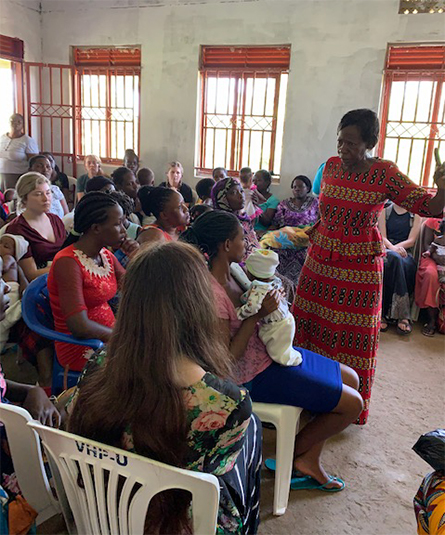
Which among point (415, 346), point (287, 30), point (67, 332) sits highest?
point (287, 30)

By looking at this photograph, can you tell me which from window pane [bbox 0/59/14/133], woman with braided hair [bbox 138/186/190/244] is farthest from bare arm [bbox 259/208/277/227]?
window pane [bbox 0/59/14/133]

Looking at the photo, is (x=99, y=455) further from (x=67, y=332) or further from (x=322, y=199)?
(x=322, y=199)

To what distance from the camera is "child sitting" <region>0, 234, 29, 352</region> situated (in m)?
2.33

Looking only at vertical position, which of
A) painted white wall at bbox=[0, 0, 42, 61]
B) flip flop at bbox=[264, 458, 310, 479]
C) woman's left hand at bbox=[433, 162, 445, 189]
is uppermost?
painted white wall at bbox=[0, 0, 42, 61]

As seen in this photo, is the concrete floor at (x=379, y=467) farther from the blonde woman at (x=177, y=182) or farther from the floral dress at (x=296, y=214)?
the blonde woman at (x=177, y=182)

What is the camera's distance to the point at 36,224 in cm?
285

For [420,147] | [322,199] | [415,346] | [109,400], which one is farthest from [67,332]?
[420,147]

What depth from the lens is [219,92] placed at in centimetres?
594

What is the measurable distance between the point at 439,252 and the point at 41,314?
11.1 ft

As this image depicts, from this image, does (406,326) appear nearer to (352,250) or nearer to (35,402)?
(352,250)

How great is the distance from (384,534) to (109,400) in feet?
4.38

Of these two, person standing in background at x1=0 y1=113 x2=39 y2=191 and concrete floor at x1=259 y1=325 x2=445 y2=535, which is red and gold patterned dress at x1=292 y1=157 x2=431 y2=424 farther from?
person standing in background at x1=0 y1=113 x2=39 y2=191

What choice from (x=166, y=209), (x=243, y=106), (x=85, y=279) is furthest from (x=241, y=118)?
(x=85, y=279)

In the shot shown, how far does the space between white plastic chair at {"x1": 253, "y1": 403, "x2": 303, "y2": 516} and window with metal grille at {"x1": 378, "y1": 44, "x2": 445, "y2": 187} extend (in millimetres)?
4178
